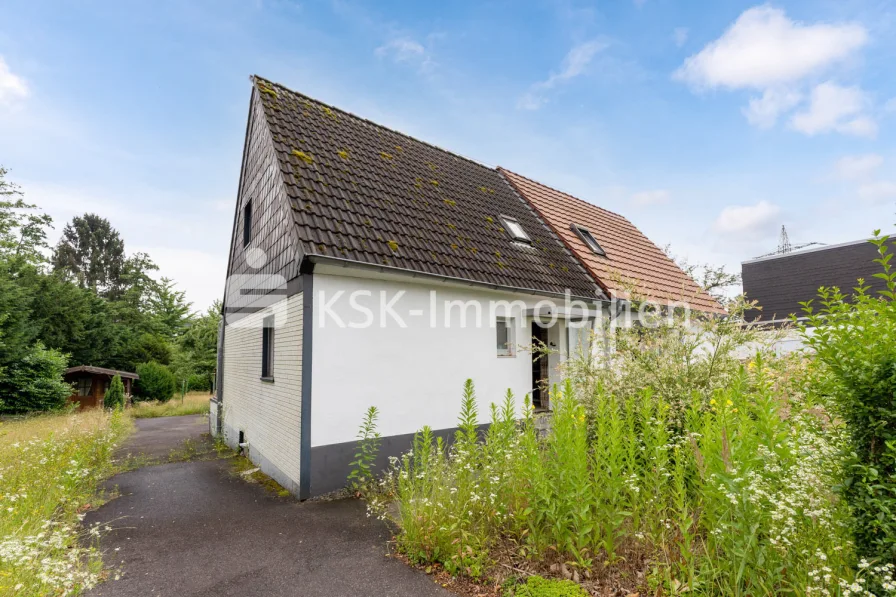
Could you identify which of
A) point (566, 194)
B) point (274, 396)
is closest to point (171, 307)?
point (566, 194)

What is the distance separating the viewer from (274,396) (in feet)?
23.8

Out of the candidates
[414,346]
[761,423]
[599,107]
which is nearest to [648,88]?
[599,107]

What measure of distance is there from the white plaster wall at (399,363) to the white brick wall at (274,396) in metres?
0.41

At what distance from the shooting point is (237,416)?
10.1 meters

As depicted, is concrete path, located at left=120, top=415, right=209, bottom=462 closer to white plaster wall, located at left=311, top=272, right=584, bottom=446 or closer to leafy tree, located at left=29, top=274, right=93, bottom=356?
white plaster wall, located at left=311, top=272, right=584, bottom=446

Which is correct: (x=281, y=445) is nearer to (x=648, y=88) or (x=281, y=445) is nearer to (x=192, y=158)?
(x=192, y=158)

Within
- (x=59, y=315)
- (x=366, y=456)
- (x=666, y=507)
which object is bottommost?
(x=366, y=456)

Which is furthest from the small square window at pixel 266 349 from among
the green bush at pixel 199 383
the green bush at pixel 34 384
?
the green bush at pixel 199 383

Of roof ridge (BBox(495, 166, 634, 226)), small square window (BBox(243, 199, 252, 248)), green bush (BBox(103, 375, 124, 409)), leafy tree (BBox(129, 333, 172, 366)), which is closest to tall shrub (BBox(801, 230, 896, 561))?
small square window (BBox(243, 199, 252, 248))

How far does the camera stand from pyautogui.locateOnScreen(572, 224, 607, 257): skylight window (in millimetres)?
12156

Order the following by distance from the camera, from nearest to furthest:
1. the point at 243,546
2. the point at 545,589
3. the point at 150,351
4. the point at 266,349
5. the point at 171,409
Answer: the point at 545,589 < the point at 243,546 < the point at 266,349 < the point at 171,409 < the point at 150,351

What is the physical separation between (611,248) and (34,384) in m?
24.4

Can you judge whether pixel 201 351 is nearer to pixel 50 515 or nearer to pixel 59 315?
pixel 59 315

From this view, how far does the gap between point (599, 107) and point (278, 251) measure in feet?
32.1
